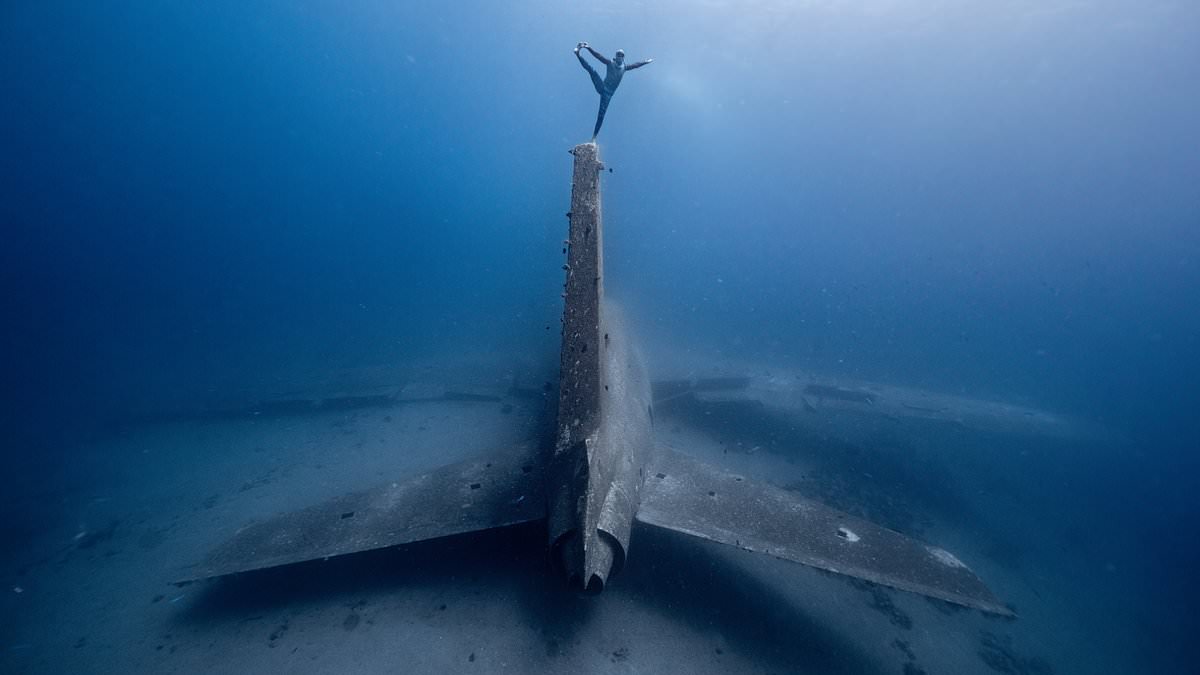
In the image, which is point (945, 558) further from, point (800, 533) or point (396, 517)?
point (396, 517)

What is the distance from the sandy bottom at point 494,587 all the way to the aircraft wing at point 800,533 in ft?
4.50

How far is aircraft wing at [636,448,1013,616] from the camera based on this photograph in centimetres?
418

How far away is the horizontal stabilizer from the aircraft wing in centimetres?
157

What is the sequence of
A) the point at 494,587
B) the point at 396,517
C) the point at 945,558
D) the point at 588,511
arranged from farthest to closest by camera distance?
1. the point at 494,587
2. the point at 396,517
3. the point at 945,558
4. the point at 588,511

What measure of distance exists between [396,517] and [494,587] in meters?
1.52

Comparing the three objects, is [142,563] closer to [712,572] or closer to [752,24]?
[712,572]

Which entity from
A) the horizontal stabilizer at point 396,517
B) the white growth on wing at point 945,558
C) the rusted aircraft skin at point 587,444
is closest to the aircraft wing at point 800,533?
the white growth on wing at point 945,558

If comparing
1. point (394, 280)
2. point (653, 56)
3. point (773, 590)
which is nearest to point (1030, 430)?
point (773, 590)

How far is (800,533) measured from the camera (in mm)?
4684

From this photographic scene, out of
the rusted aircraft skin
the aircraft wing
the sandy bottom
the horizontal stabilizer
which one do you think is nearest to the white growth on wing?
the aircraft wing

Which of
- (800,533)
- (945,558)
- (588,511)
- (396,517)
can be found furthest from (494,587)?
(945,558)

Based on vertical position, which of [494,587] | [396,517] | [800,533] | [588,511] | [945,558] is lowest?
[494,587]

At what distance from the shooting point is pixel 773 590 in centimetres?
609

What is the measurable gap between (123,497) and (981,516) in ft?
69.4
